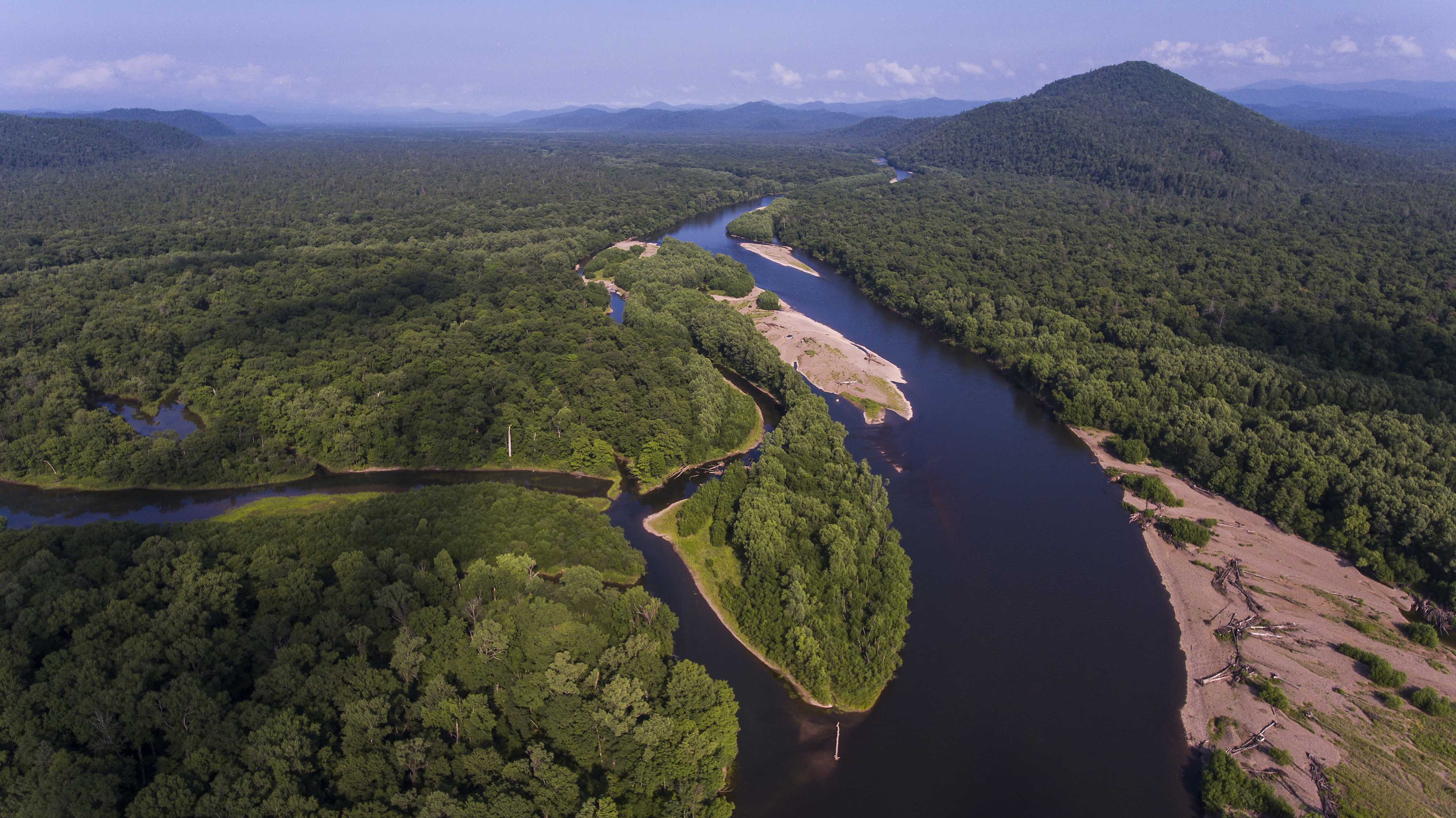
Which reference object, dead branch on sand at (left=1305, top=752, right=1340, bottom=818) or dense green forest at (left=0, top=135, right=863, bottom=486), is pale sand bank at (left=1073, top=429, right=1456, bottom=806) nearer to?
dead branch on sand at (left=1305, top=752, right=1340, bottom=818)

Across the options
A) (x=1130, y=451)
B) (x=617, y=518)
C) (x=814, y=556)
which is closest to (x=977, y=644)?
(x=814, y=556)

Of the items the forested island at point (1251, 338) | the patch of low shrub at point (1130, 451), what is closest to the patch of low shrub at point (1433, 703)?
the forested island at point (1251, 338)

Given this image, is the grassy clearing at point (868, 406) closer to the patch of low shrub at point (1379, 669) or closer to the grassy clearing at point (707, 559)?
the grassy clearing at point (707, 559)

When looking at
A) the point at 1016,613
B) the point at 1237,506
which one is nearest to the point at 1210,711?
the point at 1016,613

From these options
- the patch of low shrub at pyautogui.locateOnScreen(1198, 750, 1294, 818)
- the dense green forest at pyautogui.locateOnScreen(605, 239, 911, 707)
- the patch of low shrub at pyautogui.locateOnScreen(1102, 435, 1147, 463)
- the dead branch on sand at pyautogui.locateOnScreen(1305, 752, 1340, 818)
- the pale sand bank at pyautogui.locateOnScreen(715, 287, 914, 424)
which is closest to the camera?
the dead branch on sand at pyautogui.locateOnScreen(1305, 752, 1340, 818)

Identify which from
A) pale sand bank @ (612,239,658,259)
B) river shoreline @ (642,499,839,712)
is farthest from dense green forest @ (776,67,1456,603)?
river shoreline @ (642,499,839,712)

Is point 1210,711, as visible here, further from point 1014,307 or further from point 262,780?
point 1014,307

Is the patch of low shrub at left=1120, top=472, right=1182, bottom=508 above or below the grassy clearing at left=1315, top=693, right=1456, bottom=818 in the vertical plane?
above
